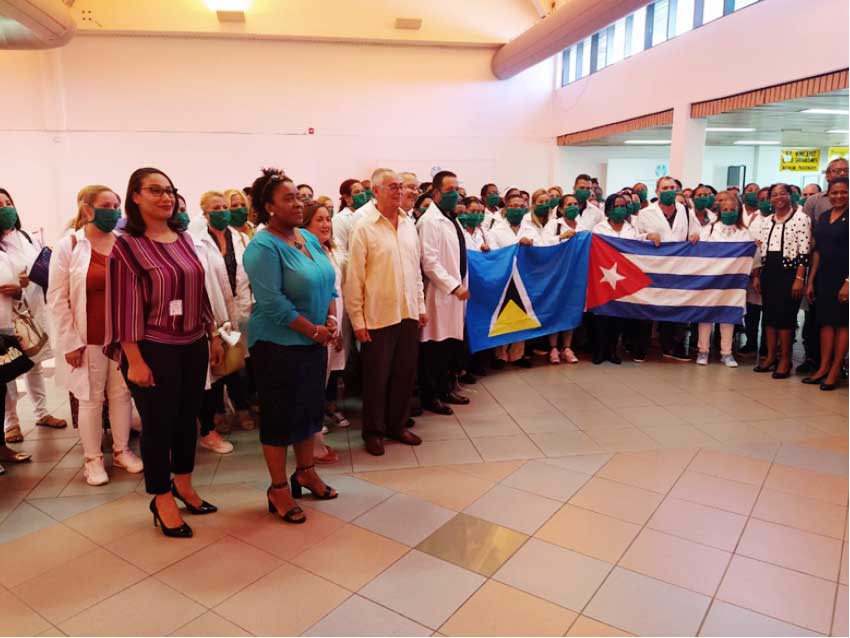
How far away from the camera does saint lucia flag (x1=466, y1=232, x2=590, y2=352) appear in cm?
514

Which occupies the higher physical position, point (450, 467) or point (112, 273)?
point (112, 273)

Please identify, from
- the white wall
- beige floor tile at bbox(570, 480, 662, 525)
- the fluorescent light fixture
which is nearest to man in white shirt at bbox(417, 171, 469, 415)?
beige floor tile at bbox(570, 480, 662, 525)

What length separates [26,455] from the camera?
3.56 meters

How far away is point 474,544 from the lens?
263 cm

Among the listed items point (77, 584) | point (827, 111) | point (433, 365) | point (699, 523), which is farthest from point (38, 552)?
point (827, 111)

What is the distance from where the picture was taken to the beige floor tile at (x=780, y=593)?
217 centimetres

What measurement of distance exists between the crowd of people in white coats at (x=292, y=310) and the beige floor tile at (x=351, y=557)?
0.26 meters

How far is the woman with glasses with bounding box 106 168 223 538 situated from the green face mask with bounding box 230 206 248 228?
140 cm

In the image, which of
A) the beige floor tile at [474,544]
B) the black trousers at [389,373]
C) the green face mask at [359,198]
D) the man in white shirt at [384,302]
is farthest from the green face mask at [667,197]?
the beige floor tile at [474,544]

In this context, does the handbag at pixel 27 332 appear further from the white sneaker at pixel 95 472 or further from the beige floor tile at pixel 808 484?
the beige floor tile at pixel 808 484

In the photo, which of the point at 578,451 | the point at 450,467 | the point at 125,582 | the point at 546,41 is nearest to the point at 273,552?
the point at 125,582

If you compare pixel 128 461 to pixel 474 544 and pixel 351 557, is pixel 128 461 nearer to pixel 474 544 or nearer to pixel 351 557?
pixel 351 557

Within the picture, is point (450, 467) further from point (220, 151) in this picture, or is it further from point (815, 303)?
point (220, 151)

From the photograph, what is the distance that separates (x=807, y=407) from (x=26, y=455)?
5.21 metres
